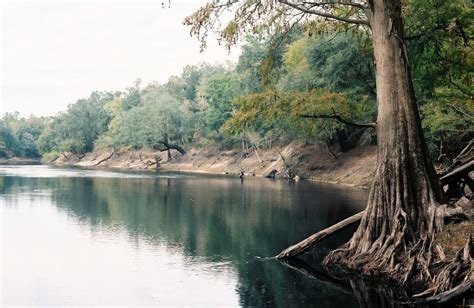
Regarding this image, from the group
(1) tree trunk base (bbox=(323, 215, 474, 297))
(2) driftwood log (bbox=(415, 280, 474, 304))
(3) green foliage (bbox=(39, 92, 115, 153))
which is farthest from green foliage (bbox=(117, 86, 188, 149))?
(2) driftwood log (bbox=(415, 280, 474, 304))

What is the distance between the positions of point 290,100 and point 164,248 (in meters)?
7.10

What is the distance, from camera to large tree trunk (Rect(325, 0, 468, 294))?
616 inches

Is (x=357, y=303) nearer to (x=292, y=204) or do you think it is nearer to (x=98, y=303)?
(x=98, y=303)

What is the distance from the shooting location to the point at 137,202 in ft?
119

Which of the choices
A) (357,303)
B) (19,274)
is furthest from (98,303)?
(357,303)

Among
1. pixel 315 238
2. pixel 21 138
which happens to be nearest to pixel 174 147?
pixel 315 238

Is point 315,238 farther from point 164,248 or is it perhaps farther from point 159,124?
point 159,124

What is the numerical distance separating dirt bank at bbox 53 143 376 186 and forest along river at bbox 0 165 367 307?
13.7 m

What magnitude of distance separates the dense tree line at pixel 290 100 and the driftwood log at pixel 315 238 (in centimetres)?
356

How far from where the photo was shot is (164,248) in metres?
20.5

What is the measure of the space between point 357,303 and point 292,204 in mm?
19576

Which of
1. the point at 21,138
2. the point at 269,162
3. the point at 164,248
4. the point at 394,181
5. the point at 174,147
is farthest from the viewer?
the point at 21,138

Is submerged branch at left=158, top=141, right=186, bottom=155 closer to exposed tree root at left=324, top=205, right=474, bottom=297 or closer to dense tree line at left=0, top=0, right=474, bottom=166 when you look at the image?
dense tree line at left=0, top=0, right=474, bottom=166

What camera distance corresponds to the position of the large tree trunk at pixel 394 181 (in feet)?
51.3
